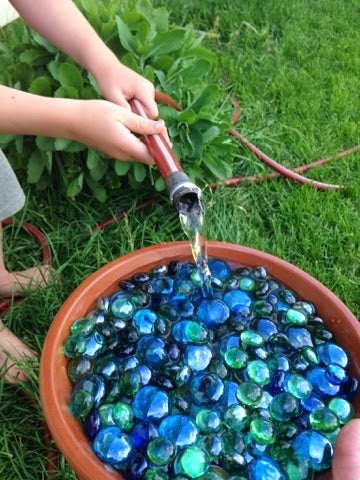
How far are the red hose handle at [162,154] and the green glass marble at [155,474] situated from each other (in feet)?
1.39

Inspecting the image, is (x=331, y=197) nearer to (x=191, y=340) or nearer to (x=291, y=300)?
(x=291, y=300)

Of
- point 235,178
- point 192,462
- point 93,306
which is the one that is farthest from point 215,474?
point 235,178

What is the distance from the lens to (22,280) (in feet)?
4.55

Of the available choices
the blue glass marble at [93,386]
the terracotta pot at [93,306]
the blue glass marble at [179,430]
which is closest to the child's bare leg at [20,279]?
the terracotta pot at [93,306]

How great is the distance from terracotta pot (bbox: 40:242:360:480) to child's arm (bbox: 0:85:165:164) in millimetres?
192

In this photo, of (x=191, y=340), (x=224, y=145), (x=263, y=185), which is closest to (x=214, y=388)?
(x=191, y=340)

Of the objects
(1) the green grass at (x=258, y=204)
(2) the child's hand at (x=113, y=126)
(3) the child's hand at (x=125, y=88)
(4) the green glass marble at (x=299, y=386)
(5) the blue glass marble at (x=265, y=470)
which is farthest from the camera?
(1) the green grass at (x=258, y=204)

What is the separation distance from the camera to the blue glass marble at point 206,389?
2.90 ft

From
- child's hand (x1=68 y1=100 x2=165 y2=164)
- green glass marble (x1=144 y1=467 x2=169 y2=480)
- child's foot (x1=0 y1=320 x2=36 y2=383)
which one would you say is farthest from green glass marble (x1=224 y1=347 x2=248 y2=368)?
child's foot (x1=0 y1=320 x2=36 y2=383)

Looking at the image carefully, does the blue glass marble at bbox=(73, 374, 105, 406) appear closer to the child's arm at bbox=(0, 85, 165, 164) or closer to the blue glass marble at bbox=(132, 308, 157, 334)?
the blue glass marble at bbox=(132, 308, 157, 334)

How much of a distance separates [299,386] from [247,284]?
0.21 m

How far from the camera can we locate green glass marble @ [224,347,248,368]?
0.93 metres

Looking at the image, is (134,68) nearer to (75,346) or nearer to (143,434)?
(75,346)

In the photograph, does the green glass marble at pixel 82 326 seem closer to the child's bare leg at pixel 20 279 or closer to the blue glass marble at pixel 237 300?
the blue glass marble at pixel 237 300
